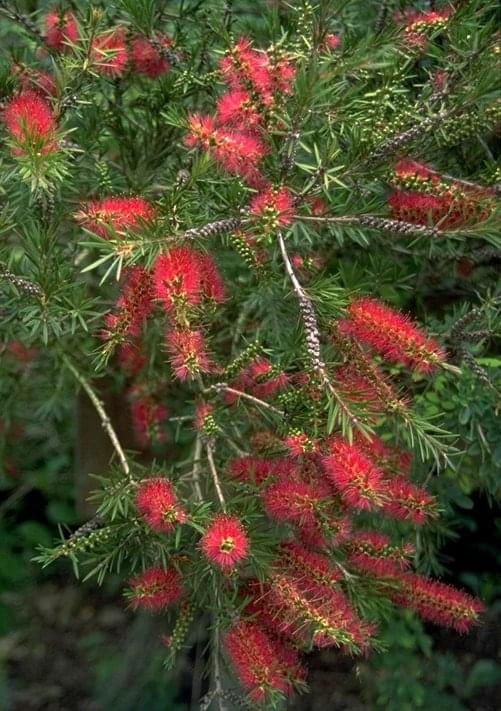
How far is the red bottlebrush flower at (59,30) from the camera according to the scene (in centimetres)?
127

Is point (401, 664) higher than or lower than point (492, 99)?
lower

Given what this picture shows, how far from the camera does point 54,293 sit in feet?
3.61

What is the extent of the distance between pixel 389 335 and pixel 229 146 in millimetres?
284

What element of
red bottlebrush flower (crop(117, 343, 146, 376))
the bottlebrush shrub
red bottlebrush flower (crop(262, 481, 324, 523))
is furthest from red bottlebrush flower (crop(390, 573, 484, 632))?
red bottlebrush flower (crop(117, 343, 146, 376))

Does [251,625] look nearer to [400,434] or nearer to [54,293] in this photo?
[400,434]

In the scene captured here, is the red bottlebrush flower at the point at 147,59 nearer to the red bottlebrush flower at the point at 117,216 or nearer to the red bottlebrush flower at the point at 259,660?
the red bottlebrush flower at the point at 117,216

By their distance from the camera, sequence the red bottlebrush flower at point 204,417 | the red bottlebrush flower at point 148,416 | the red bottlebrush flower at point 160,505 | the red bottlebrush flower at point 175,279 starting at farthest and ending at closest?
the red bottlebrush flower at point 148,416 < the red bottlebrush flower at point 204,417 < the red bottlebrush flower at point 160,505 < the red bottlebrush flower at point 175,279

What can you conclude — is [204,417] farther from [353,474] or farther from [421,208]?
[421,208]

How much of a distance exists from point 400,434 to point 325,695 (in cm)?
102

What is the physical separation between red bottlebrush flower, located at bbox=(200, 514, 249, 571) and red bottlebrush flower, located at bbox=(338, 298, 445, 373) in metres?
0.27

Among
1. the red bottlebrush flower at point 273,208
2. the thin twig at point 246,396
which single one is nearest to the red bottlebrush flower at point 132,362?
the thin twig at point 246,396

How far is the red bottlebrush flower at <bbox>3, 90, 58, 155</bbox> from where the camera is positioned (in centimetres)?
92

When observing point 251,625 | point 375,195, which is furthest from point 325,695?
point 375,195

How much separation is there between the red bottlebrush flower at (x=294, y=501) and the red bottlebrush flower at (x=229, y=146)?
39 centimetres
